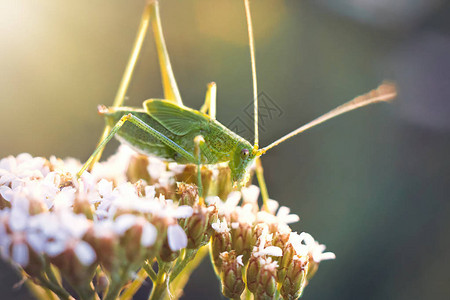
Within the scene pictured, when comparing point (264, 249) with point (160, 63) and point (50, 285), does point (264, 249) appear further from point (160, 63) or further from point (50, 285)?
point (160, 63)

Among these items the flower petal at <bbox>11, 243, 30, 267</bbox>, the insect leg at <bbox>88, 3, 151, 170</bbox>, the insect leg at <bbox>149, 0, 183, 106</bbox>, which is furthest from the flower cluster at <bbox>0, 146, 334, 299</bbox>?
the insect leg at <bbox>149, 0, 183, 106</bbox>

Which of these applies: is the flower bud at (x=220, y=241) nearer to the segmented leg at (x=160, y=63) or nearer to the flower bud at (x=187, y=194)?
the flower bud at (x=187, y=194)

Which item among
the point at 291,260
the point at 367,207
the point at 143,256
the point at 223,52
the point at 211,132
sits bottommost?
the point at 143,256

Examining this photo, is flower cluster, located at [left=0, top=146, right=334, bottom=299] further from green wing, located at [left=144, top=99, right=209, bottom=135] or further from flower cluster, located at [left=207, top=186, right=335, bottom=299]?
green wing, located at [left=144, top=99, right=209, bottom=135]

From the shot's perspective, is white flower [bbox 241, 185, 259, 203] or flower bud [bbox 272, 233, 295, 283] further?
white flower [bbox 241, 185, 259, 203]

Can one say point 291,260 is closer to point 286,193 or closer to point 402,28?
point 286,193

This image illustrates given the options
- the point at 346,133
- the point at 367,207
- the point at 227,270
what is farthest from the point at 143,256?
the point at 346,133

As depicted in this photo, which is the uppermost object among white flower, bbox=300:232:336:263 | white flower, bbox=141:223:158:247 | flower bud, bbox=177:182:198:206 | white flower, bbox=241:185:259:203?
white flower, bbox=241:185:259:203

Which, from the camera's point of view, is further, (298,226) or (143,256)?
(298,226)
